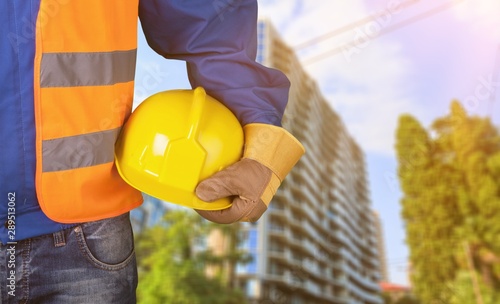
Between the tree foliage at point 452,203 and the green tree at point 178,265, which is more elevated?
the tree foliage at point 452,203

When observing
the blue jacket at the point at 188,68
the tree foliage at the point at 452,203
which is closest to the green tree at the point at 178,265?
the tree foliage at the point at 452,203

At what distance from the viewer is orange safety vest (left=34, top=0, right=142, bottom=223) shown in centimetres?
46

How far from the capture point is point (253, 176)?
0.51 m

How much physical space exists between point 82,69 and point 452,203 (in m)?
10.6

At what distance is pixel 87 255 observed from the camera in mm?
498

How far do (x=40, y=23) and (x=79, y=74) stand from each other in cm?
5

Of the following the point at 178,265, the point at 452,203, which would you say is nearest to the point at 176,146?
the point at 452,203

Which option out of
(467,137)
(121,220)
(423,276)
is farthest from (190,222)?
(121,220)

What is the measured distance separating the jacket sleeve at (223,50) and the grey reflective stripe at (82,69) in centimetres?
9

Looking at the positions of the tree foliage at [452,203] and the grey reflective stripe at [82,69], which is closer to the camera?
the grey reflective stripe at [82,69]

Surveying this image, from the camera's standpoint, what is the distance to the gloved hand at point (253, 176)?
0.50 m

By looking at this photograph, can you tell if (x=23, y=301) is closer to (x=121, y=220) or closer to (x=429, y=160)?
(x=121, y=220)

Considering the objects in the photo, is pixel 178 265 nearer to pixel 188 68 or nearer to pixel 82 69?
pixel 188 68

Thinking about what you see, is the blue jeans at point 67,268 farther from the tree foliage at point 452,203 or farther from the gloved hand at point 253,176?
the tree foliage at point 452,203
